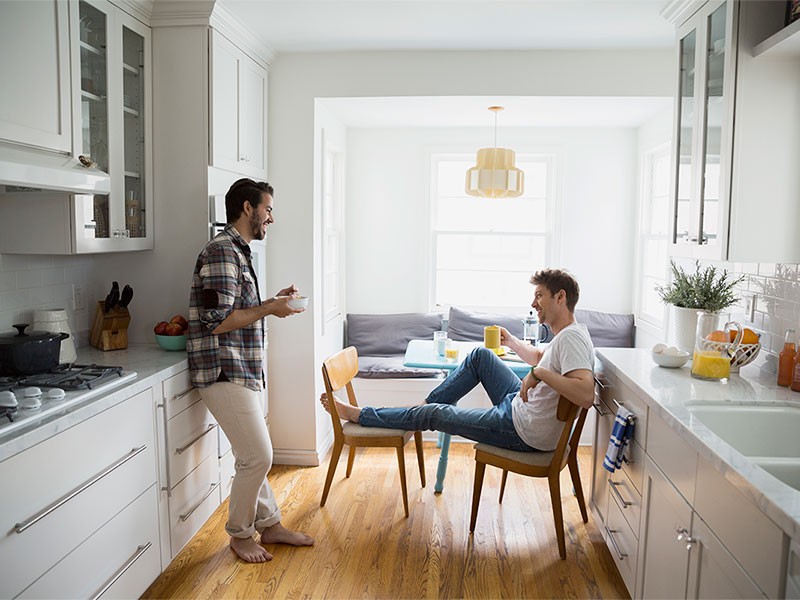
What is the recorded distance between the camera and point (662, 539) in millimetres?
2072

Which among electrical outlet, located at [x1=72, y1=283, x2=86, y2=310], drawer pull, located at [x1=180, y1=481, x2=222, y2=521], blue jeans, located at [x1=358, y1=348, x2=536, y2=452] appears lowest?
drawer pull, located at [x1=180, y1=481, x2=222, y2=521]

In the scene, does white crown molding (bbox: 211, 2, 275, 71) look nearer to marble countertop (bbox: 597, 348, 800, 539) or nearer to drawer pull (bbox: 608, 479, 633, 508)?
marble countertop (bbox: 597, 348, 800, 539)

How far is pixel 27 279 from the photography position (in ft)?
8.92

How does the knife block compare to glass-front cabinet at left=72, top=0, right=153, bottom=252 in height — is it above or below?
below

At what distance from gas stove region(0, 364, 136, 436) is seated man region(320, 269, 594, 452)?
1.25 meters

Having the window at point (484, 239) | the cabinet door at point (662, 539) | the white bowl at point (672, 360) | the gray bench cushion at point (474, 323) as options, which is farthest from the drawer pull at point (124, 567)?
the window at point (484, 239)

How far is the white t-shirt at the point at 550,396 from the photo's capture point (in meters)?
2.60

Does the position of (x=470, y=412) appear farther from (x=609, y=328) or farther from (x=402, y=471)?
(x=609, y=328)

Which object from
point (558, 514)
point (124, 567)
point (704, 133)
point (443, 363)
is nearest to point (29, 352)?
point (124, 567)

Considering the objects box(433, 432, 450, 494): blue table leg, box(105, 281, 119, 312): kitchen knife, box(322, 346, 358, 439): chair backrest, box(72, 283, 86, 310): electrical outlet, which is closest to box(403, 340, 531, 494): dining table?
box(433, 432, 450, 494): blue table leg

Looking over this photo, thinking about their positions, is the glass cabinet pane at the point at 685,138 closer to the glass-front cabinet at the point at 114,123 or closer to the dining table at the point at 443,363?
the dining table at the point at 443,363

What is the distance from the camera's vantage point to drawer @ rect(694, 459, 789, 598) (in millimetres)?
1323

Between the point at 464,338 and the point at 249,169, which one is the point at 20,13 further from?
the point at 464,338

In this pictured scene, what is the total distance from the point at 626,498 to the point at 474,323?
254 cm
